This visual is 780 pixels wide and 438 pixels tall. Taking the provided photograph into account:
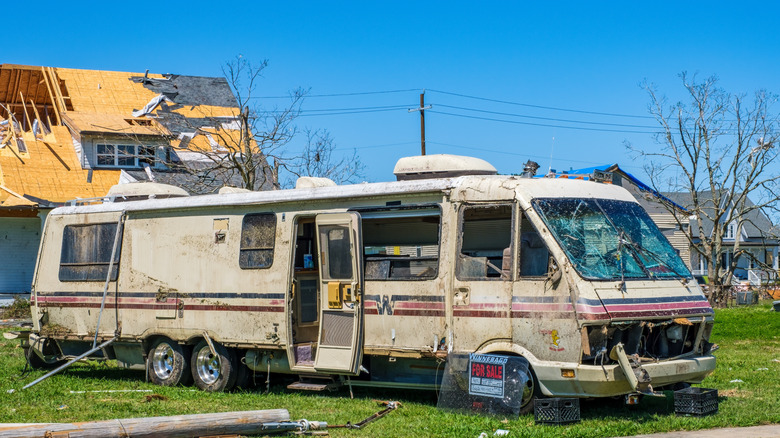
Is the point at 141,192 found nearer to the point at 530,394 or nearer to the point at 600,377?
the point at 530,394

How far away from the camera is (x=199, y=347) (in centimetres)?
1343

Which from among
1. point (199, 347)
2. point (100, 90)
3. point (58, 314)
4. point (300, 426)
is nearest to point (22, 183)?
point (100, 90)

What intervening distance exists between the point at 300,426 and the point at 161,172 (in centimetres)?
2210

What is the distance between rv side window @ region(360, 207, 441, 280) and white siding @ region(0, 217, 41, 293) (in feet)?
64.2

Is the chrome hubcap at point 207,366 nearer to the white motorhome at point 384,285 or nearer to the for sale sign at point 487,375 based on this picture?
the white motorhome at point 384,285

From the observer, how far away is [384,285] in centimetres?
1139

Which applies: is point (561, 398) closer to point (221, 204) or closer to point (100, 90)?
point (221, 204)

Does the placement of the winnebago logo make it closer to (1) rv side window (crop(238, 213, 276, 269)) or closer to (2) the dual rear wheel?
(1) rv side window (crop(238, 213, 276, 269))

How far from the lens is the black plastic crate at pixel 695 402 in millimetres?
9852

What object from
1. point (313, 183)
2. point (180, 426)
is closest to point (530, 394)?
point (180, 426)

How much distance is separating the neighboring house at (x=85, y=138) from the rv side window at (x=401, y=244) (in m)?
15.0

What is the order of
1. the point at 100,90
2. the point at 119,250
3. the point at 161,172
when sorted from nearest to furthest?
the point at 119,250, the point at 161,172, the point at 100,90

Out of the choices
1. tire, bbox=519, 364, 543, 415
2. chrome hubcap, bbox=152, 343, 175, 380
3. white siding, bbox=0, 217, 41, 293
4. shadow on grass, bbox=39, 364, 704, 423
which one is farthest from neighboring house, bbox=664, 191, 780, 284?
tire, bbox=519, 364, 543, 415

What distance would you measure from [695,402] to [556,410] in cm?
159
